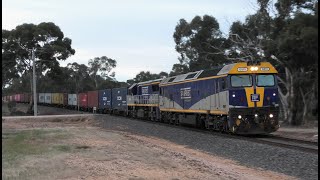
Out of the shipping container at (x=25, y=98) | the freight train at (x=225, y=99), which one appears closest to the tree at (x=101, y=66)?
the shipping container at (x=25, y=98)

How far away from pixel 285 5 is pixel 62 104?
177 feet

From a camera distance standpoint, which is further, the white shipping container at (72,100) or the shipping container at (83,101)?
the white shipping container at (72,100)

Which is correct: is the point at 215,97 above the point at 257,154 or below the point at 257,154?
above

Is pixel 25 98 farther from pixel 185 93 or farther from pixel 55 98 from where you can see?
pixel 185 93

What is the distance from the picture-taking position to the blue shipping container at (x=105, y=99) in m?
55.4

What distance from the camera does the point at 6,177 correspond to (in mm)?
9797

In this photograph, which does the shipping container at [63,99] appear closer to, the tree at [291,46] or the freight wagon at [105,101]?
the freight wagon at [105,101]

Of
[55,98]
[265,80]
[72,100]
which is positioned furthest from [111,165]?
[55,98]

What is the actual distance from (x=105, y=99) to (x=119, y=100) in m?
7.98

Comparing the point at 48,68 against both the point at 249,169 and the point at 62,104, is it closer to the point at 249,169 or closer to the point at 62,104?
the point at 62,104

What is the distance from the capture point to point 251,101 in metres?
21.5

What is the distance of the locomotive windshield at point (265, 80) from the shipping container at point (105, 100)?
34425 millimetres

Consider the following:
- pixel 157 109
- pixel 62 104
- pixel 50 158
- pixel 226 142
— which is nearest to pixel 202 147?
pixel 226 142

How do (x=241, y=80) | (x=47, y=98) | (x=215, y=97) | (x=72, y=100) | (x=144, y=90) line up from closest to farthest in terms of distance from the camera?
(x=241, y=80) → (x=215, y=97) → (x=144, y=90) → (x=72, y=100) → (x=47, y=98)
